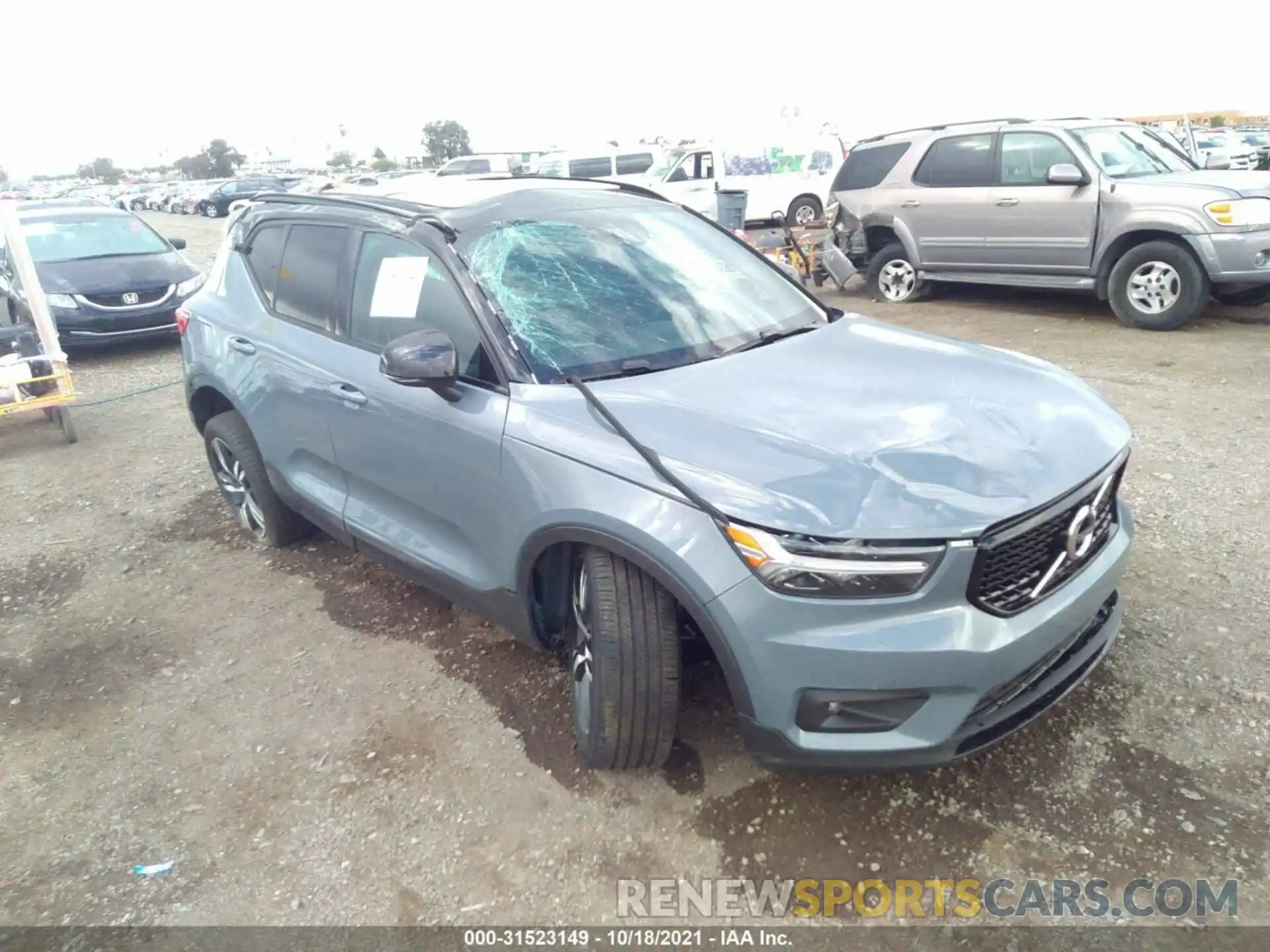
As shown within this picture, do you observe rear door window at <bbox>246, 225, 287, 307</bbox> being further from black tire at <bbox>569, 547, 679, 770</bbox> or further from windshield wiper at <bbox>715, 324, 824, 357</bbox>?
black tire at <bbox>569, 547, 679, 770</bbox>

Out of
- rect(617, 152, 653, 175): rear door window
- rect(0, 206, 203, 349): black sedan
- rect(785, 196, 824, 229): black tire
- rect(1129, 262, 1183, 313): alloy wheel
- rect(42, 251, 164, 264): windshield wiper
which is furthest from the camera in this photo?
rect(785, 196, 824, 229): black tire

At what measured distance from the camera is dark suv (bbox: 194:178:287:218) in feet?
119

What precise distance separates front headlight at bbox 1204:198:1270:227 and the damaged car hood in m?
5.46

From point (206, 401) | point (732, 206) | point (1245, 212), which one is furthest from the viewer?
point (732, 206)

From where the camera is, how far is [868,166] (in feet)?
32.5

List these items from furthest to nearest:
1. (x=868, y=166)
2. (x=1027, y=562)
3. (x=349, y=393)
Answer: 1. (x=868, y=166)
2. (x=349, y=393)
3. (x=1027, y=562)

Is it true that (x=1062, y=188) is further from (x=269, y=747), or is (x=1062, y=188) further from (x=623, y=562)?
(x=269, y=747)

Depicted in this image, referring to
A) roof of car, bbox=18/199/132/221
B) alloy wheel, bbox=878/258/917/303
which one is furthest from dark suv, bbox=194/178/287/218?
alloy wheel, bbox=878/258/917/303

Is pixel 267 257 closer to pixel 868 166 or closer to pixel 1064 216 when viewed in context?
pixel 1064 216

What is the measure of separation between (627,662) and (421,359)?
112cm

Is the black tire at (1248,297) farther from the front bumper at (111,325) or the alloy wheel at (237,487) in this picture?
the front bumper at (111,325)

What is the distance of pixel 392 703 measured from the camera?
10.6ft

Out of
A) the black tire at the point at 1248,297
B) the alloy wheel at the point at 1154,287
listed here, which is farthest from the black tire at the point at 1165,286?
the black tire at the point at 1248,297
